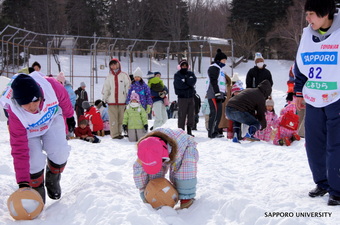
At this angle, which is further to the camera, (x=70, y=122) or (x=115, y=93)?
(x=115, y=93)

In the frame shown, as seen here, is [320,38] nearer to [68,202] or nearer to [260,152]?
[68,202]

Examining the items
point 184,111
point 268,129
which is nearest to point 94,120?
point 184,111

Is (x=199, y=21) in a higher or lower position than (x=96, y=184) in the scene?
higher

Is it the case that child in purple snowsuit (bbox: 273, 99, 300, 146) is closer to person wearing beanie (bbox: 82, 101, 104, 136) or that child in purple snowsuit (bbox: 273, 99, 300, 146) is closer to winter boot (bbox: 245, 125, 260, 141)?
winter boot (bbox: 245, 125, 260, 141)

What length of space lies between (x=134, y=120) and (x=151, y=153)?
582 cm

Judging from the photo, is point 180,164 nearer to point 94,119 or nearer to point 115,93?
point 115,93

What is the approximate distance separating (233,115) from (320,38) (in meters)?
4.14

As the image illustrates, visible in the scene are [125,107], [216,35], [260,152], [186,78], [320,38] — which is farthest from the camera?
[216,35]

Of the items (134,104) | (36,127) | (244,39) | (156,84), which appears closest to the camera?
(36,127)

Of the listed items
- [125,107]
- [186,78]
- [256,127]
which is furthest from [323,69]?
[125,107]

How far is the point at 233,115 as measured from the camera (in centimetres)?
753

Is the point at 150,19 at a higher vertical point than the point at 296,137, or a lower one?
higher

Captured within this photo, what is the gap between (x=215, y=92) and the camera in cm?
830

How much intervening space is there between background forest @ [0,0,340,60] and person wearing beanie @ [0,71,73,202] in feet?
114
